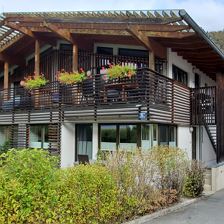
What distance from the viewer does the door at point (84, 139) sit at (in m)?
16.4

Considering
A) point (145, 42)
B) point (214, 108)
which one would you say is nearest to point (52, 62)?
point (145, 42)

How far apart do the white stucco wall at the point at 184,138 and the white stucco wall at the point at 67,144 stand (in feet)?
14.0

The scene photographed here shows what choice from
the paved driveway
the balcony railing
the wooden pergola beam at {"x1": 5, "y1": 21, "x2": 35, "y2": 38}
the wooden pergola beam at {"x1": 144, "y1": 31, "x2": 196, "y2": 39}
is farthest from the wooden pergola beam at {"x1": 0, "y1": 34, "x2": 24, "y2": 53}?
the paved driveway

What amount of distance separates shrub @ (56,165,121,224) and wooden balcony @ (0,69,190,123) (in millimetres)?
4676

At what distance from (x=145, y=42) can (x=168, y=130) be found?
3.69 meters

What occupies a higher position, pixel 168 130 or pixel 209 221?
pixel 168 130

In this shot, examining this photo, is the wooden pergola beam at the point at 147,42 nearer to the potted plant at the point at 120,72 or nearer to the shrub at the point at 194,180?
the potted plant at the point at 120,72

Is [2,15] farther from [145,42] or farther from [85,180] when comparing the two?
[85,180]

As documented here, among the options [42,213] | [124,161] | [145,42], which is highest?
[145,42]

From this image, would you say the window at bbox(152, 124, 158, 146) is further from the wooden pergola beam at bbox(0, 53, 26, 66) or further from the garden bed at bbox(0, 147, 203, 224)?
the wooden pergola beam at bbox(0, 53, 26, 66)

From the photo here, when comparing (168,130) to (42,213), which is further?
(168,130)

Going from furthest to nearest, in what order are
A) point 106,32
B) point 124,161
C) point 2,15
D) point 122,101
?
point 2,15 < point 106,32 < point 122,101 < point 124,161

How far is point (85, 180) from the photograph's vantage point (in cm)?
787

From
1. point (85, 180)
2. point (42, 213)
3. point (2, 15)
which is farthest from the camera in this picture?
point (2, 15)
